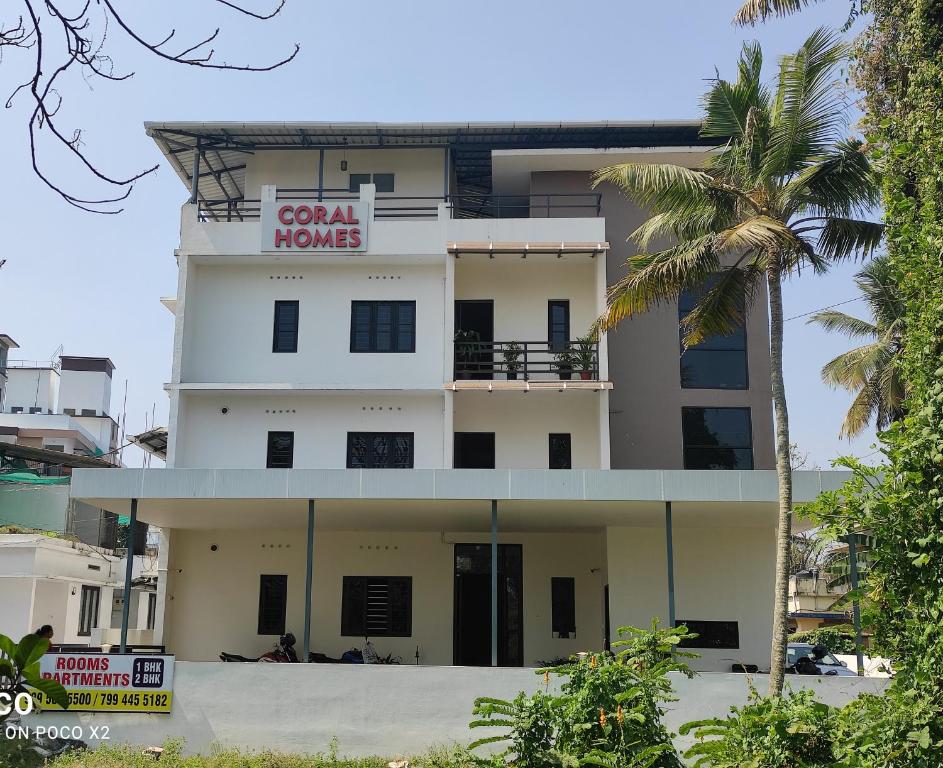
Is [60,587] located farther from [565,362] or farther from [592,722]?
[592,722]

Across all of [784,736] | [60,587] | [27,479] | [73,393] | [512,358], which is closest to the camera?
[784,736]

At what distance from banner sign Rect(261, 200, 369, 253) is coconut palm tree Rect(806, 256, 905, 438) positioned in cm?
1395

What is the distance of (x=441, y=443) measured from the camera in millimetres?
22781

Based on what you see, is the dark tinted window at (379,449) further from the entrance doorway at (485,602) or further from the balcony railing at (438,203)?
the balcony railing at (438,203)

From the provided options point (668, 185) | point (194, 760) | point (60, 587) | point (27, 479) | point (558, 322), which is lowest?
point (194, 760)

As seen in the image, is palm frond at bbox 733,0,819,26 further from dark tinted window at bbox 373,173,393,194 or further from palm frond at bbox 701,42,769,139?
dark tinted window at bbox 373,173,393,194

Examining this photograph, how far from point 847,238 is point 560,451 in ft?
27.4

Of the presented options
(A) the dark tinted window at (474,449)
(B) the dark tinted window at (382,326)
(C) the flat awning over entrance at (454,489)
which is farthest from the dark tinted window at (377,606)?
(B) the dark tinted window at (382,326)

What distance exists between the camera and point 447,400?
22.3 metres

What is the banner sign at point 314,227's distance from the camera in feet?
76.0

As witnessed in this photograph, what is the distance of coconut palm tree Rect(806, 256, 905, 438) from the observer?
27.7m

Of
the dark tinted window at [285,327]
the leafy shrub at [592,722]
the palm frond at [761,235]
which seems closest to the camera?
the leafy shrub at [592,722]

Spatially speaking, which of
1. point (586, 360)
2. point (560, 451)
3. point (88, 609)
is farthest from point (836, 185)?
point (88, 609)

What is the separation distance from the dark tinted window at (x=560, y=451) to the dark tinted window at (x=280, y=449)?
19.2 ft
